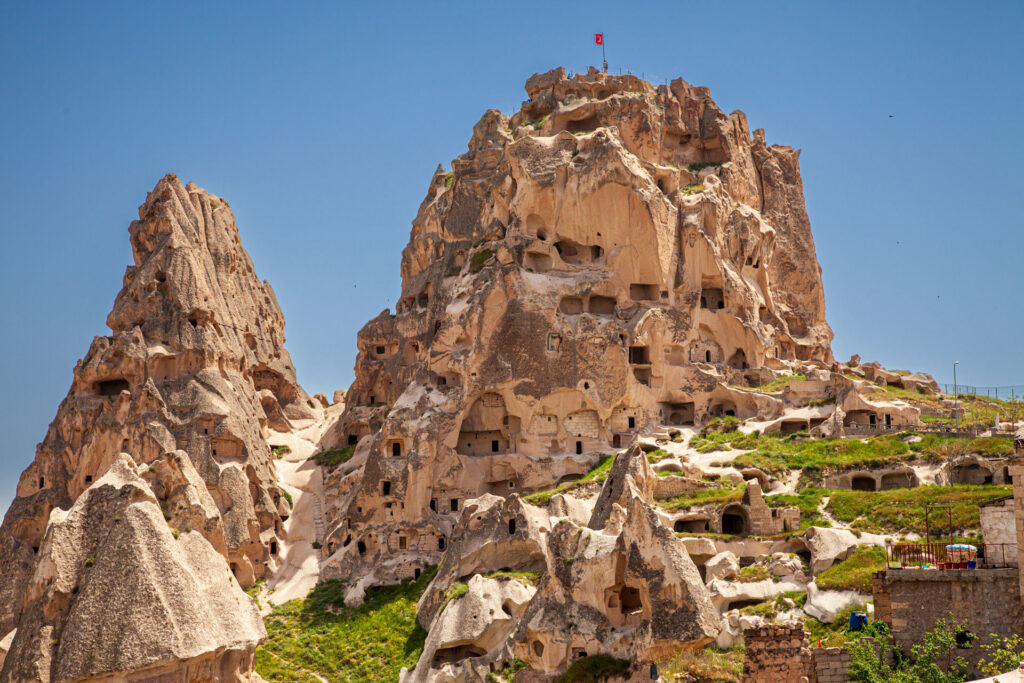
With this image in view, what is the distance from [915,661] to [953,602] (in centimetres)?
187

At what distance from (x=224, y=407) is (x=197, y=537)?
159ft

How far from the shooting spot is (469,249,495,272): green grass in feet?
274

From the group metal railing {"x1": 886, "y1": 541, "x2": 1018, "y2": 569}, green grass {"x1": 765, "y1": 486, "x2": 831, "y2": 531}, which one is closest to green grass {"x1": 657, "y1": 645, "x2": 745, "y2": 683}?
metal railing {"x1": 886, "y1": 541, "x2": 1018, "y2": 569}

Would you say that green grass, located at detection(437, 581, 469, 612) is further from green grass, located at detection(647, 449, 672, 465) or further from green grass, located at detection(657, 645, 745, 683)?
green grass, located at detection(657, 645, 745, 683)

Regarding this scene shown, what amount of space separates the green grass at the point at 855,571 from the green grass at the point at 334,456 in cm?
4132

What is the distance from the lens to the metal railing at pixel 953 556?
33938 millimetres

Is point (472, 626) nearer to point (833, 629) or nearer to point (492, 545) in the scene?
point (492, 545)

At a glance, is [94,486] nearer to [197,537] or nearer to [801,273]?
[197,537]

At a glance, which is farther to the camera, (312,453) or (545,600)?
(312,453)

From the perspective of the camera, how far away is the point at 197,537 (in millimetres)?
34125

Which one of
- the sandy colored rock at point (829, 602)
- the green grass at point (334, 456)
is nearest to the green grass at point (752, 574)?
the sandy colored rock at point (829, 602)

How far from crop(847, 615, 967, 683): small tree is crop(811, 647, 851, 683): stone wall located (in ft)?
0.72

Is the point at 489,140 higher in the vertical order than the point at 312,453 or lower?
higher

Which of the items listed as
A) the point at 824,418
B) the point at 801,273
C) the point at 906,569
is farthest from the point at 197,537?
the point at 801,273
